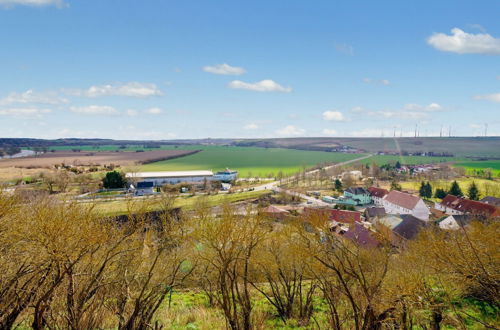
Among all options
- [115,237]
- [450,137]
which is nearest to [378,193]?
[115,237]

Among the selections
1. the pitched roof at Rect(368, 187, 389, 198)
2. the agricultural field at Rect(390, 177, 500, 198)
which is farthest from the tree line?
the agricultural field at Rect(390, 177, 500, 198)

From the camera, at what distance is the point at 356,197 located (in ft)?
164

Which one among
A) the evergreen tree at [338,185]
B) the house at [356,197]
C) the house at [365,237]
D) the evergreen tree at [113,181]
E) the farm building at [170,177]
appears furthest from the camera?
the farm building at [170,177]

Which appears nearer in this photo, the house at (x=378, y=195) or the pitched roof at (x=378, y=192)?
the house at (x=378, y=195)

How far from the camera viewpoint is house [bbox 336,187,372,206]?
49.2m

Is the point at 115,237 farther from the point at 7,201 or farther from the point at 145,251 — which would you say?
the point at 7,201

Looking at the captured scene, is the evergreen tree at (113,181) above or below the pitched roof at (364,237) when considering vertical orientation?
below

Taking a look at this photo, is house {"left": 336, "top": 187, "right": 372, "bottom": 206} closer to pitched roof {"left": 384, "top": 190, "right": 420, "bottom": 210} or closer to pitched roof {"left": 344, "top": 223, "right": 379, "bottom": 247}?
pitched roof {"left": 384, "top": 190, "right": 420, "bottom": 210}

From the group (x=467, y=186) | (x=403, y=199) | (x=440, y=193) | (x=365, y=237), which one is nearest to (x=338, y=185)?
(x=440, y=193)

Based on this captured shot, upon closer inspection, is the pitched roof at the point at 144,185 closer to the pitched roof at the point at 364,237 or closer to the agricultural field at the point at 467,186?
the pitched roof at the point at 364,237

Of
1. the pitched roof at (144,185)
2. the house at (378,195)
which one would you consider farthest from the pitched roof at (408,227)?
the pitched roof at (144,185)

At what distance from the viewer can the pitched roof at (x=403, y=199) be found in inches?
1529

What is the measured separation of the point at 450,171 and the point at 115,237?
85271 mm

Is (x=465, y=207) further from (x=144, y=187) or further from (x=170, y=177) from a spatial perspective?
(x=170, y=177)
